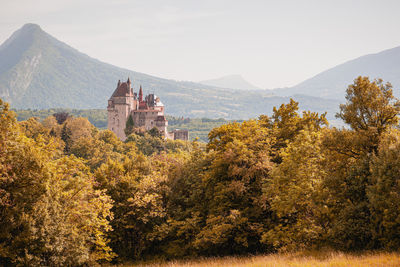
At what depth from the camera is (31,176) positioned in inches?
721

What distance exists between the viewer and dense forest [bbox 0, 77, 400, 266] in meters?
18.2

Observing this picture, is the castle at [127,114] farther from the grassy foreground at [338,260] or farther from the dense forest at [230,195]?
the grassy foreground at [338,260]

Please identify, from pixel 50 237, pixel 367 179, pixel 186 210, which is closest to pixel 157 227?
pixel 186 210

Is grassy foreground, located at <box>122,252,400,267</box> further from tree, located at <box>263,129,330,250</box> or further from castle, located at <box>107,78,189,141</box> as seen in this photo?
castle, located at <box>107,78,189,141</box>

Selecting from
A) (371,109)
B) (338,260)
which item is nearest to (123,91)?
(371,109)

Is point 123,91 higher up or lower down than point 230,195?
higher up

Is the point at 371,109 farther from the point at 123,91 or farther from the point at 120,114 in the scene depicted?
the point at 123,91

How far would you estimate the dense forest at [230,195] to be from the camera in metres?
18.2

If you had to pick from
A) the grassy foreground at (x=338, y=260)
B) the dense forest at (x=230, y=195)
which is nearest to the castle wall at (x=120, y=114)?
the dense forest at (x=230, y=195)

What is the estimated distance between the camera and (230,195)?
26.0 m

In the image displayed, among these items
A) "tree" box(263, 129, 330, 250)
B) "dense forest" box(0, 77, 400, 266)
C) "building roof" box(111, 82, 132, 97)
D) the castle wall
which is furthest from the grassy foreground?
"building roof" box(111, 82, 132, 97)

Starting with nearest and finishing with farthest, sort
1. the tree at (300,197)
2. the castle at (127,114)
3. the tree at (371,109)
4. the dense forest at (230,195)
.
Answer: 1. the dense forest at (230,195)
2. the tree at (371,109)
3. the tree at (300,197)
4. the castle at (127,114)

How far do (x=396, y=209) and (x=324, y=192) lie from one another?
387 centimetres

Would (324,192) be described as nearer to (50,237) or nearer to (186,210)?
(186,210)
